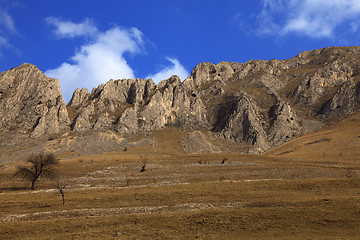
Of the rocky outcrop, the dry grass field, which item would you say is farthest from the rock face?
the dry grass field

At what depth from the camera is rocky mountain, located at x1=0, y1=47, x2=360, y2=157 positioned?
141750 millimetres

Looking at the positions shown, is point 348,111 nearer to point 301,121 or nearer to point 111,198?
point 301,121

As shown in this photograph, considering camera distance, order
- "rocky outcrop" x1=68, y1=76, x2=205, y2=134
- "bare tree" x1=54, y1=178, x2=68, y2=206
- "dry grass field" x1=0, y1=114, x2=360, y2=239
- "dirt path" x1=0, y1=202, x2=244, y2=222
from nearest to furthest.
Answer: "dry grass field" x1=0, y1=114, x2=360, y2=239 → "dirt path" x1=0, y1=202, x2=244, y2=222 → "bare tree" x1=54, y1=178, x2=68, y2=206 → "rocky outcrop" x1=68, y1=76, x2=205, y2=134

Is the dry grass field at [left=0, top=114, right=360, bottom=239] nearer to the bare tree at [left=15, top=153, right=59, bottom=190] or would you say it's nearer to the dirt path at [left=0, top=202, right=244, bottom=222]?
the dirt path at [left=0, top=202, right=244, bottom=222]

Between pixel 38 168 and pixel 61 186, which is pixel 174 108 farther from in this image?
pixel 61 186

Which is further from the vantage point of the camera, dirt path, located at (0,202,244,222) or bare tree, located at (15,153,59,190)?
bare tree, located at (15,153,59,190)

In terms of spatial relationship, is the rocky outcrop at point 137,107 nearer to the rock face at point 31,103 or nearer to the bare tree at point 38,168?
the rock face at point 31,103

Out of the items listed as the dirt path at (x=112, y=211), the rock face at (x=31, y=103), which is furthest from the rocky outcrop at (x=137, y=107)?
the dirt path at (x=112, y=211)

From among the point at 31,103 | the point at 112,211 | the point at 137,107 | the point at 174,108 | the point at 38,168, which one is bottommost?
the point at 112,211

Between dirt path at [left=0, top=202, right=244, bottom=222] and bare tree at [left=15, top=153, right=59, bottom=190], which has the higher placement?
bare tree at [left=15, top=153, right=59, bottom=190]

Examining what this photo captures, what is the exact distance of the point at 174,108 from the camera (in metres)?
164

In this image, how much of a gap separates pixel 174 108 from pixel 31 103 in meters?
82.3

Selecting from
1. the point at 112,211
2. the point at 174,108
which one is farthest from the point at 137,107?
the point at 112,211

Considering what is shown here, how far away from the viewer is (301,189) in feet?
146
